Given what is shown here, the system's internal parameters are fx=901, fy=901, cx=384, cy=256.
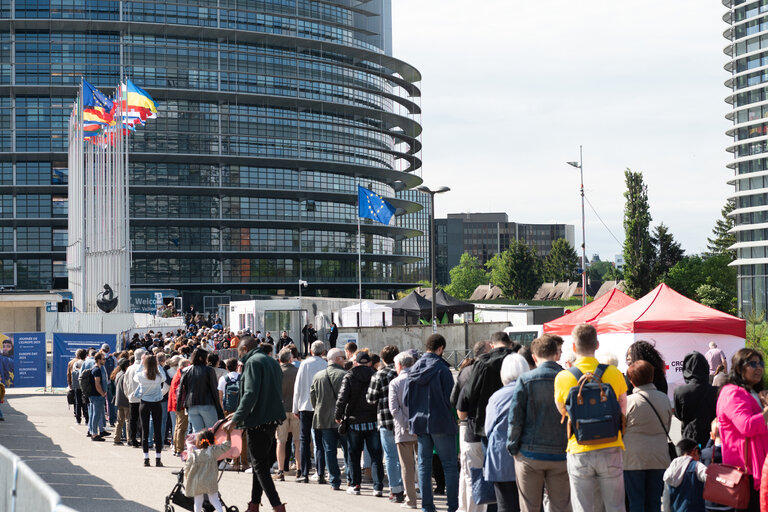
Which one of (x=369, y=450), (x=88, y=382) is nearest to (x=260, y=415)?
(x=369, y=450)

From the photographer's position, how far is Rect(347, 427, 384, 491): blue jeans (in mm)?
11414

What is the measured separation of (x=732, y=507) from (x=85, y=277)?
175 ft

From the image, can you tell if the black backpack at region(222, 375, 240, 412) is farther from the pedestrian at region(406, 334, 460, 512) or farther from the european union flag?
the european union flag

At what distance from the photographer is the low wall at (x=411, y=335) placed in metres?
33.6

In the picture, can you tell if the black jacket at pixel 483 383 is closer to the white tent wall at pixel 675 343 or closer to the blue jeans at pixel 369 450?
the blue jeans at pixel 369 450

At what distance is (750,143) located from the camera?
79875 mm

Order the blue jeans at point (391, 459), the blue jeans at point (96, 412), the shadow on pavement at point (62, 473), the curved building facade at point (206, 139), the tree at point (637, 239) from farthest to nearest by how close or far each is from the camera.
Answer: the curved building facade at point (206, 139) < the tree at point (637, 239) < the blue jeans at point (96, 412) < the blue jeans at point (391, 459) < the shadow on pavement at point (62, 473)

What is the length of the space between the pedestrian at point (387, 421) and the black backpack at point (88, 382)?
8.06 meters

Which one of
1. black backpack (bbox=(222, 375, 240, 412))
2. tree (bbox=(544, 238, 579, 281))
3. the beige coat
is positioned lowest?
the beige coat

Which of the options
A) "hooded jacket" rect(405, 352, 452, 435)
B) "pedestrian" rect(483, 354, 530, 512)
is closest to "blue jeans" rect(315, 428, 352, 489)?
"hooded jacket" rect(405, 352, 452, 435)

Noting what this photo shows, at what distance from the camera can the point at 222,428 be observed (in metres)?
9.22

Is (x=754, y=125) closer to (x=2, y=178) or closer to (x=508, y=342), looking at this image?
(x=2, y=178)

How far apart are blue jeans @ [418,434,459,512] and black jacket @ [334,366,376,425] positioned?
172cm

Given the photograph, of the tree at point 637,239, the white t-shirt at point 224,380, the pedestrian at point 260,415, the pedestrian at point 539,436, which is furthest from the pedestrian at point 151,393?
the tree at point 637,239
